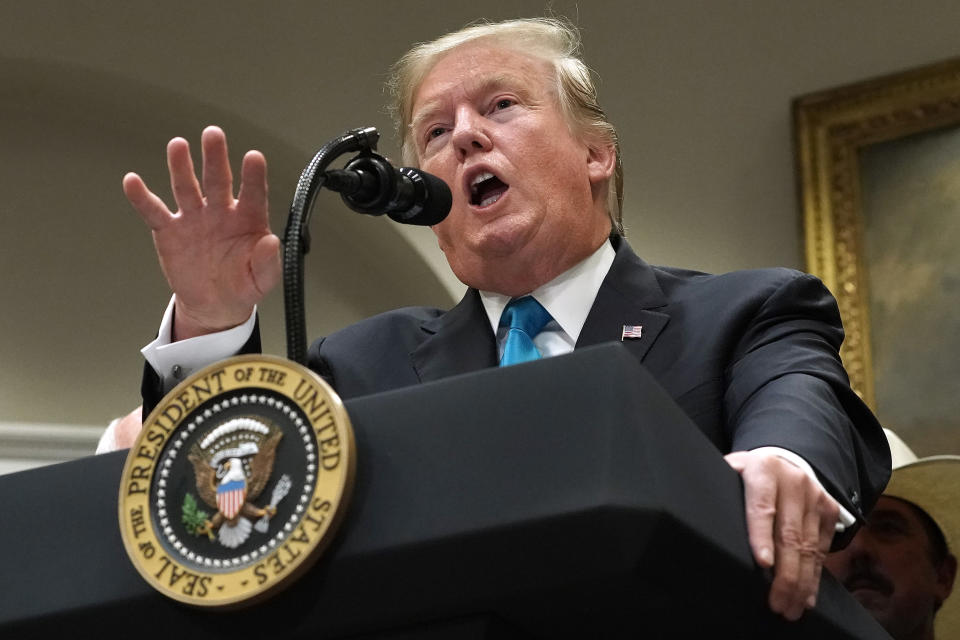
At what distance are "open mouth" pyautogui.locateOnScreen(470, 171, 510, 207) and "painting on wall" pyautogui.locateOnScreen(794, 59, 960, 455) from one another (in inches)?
88.8

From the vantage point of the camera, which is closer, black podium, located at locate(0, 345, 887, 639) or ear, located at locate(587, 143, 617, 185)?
black podium, located at locate(0, 345, 887, 639)

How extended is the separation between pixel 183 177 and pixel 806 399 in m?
0.61

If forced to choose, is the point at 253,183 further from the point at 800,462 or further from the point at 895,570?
the point at 895,570

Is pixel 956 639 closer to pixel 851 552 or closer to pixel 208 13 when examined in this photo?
pixel 851 552

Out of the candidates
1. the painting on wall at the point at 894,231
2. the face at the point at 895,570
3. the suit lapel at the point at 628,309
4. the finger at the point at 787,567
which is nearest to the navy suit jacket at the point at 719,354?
the suit lapel at the point at 628,309

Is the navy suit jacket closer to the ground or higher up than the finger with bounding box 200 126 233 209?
closer to the ground

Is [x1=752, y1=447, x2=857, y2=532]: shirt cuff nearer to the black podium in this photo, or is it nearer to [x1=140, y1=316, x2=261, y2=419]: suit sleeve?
the black podium

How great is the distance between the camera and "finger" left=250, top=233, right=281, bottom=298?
1431 mm

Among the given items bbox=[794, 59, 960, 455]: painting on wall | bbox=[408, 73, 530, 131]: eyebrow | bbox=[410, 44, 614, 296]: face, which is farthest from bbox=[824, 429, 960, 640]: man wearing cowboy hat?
bbox=[408, 73, 530, 131]: eyebrow

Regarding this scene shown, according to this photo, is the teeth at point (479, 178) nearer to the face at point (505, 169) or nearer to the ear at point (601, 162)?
the face at point (505, 169)

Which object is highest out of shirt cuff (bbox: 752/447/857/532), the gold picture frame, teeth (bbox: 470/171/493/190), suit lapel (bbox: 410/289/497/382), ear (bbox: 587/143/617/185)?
teeth (bbox: 470/171/493/190)

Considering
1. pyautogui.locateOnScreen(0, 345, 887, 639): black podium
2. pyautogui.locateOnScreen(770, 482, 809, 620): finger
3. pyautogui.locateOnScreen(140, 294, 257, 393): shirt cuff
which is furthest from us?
pyautogui.locateOnScreen(140, 294, 257, 393): shirt cuff

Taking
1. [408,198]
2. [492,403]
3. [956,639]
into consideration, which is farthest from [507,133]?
[956,639]

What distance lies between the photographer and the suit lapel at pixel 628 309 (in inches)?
68.5
